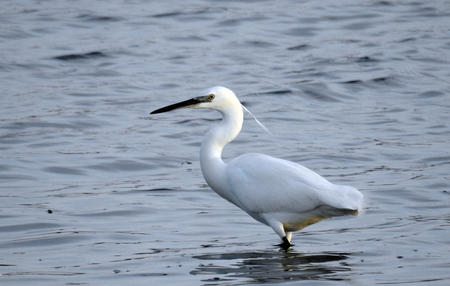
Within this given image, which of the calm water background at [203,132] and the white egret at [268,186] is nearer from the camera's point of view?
the calm water background at [203,132]

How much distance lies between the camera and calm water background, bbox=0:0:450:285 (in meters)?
7.30

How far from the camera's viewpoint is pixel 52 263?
7.17 meters

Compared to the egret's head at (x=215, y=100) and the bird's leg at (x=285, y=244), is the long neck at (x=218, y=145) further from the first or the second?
the bird's leg at (x=285, y=244)

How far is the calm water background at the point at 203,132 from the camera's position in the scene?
23.9 ft

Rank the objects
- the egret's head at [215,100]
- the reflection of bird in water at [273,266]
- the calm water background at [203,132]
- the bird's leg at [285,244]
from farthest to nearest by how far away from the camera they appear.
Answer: the egret's head at [215,100] < the bird's leg at [285,244] < the calm water background at [203,132] < the reflection of bird in water at [273,266]

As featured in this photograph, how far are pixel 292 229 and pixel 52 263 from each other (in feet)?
6.68

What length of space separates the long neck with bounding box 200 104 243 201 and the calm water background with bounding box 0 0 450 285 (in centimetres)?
49

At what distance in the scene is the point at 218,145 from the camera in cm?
802

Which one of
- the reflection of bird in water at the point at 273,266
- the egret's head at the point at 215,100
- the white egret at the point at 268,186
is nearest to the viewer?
the reflection of bird in water at the point at 273,266

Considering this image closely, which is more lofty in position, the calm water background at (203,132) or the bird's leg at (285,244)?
the bird's leg at (285,244)

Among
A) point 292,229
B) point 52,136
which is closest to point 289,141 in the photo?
point 52,136

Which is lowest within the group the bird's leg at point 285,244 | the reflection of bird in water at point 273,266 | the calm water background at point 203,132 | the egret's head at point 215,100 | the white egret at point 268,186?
the calm water background at point 203,132

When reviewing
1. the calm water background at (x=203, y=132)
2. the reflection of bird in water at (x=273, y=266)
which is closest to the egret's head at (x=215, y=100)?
the calm water background at (x=203, y=132)

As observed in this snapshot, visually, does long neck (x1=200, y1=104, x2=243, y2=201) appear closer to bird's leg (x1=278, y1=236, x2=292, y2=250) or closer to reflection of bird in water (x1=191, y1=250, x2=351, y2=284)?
bird's leg (x1=278, y1=236, x2=292, y2=250)
